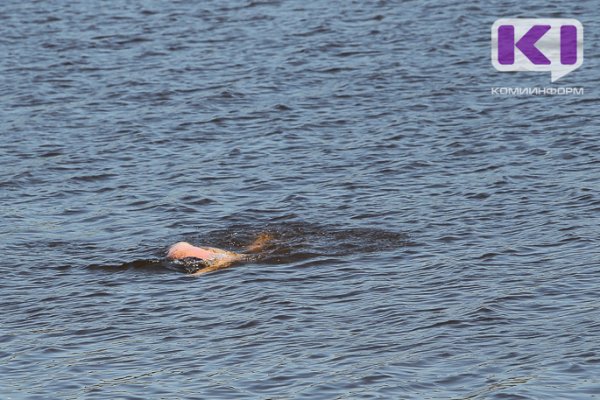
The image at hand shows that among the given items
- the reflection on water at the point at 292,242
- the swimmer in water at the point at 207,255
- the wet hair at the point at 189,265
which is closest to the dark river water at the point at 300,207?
the reflection on water at the point at 292,242

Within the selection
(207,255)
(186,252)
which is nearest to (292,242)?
(207,255)

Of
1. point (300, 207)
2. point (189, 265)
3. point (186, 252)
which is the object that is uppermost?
point (186, 252)

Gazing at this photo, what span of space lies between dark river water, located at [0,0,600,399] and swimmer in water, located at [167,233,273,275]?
0.33 m

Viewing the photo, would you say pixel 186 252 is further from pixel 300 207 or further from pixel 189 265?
pixel 300 207

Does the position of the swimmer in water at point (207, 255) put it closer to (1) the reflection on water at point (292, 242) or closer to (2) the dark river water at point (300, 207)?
(1) the reflection on water at point (292, 242)

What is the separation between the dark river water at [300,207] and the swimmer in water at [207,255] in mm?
330

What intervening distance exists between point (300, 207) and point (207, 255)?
3803 millimetres

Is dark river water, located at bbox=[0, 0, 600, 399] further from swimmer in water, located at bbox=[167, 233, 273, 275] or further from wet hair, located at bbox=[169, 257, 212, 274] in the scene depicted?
swimmer in water, located at bbox=[167, 233, 273, 275]

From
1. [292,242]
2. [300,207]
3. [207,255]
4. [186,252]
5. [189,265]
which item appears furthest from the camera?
[300,207]

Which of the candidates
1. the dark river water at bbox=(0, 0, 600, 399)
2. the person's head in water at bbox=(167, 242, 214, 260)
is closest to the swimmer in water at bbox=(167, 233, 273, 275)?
the person's head in water at bbox=(167, 242, 214, 260)

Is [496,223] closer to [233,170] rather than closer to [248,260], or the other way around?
[248,260]

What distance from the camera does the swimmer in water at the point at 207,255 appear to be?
21.9 m

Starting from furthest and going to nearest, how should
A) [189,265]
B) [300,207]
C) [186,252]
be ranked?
[300,207] → [186,252] → [189,265]

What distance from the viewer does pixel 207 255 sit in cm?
2216
